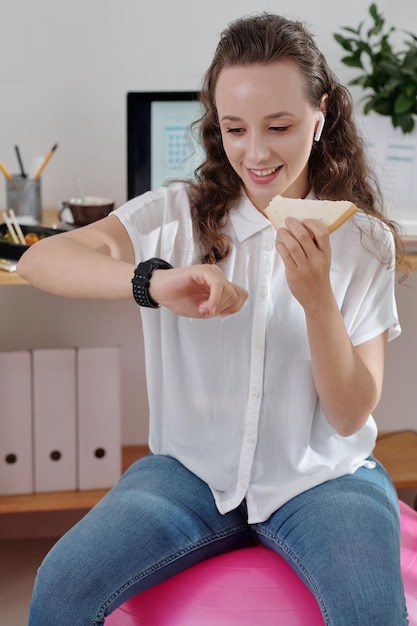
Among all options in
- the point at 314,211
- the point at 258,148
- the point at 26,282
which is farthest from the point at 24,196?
the point at 314,211

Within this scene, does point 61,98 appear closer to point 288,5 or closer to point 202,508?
point 288,5

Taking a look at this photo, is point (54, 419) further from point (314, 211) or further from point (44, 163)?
point (314, 211)

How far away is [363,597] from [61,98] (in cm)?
138

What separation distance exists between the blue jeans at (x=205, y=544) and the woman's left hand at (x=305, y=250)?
0.38 meters

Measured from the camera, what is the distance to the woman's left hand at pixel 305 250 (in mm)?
1241

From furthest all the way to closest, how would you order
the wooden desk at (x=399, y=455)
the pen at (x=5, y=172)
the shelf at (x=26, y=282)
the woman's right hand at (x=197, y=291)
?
the wooden desk at (x=399, y=455) → the pen at (x=5, y=172) → the shelf at (x=26, y=282) → the woman's right hand at (x=197, y=291)

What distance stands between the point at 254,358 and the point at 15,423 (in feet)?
2.55

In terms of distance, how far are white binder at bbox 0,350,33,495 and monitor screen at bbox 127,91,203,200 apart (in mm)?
466

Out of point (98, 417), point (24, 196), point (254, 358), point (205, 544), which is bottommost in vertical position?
point (98, 417)

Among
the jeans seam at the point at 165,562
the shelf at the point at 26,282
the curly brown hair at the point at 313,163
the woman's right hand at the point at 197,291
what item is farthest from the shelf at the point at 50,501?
the woman's right hand at the point at 197,291

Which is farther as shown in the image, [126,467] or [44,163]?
[126,467]

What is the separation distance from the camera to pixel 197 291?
1276 mm

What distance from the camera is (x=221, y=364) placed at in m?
1.53

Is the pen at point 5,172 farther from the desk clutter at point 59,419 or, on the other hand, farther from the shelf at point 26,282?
the desk clutter at point 59,419
